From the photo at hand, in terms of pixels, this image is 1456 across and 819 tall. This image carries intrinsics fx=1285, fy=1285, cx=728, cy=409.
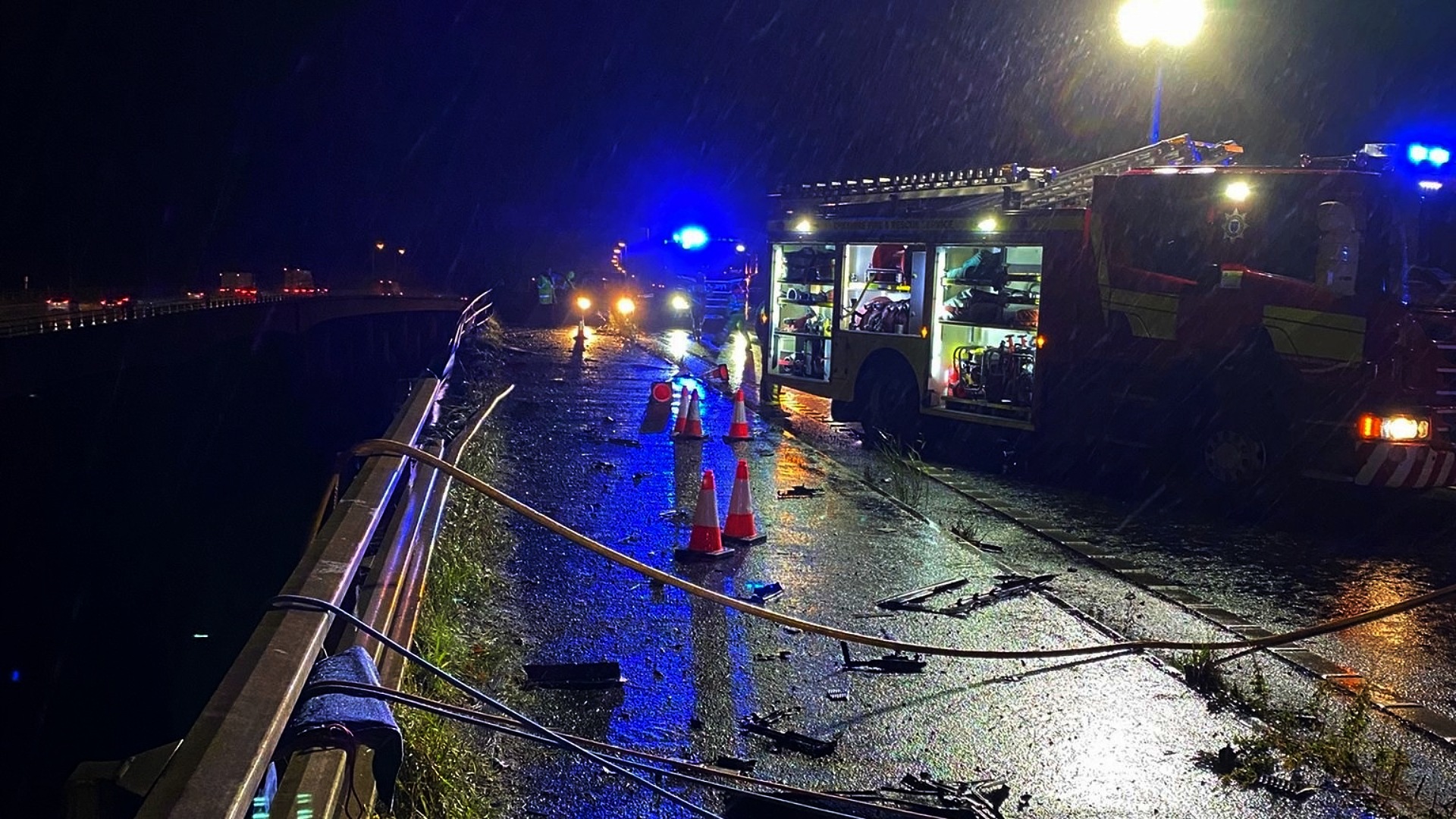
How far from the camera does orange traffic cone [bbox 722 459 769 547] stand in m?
9.27

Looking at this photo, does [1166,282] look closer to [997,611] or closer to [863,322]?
[863,322]

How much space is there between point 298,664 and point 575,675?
3.07 meters

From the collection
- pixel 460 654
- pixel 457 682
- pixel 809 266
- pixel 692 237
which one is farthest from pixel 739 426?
pixel 692 237

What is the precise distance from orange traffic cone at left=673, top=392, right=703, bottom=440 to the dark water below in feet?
10.4

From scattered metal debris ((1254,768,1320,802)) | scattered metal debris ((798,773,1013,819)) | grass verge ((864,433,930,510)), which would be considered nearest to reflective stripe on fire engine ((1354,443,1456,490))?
grass verge ((864,433,930,510))

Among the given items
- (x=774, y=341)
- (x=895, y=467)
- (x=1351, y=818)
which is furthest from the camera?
(x=774, y=341)

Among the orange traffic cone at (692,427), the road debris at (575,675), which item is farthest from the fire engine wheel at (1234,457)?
the road debris at (575,675)

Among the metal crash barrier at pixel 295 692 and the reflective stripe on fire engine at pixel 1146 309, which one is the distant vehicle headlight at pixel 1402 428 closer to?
the reflective stripe on fire engine at pixel 1146 309

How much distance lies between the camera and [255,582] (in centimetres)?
1980

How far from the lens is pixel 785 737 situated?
5.45 metres

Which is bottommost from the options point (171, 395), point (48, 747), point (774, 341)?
point (48, 747)

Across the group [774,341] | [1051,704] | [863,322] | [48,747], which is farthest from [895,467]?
[48,747]

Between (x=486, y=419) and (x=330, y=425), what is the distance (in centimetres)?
2595

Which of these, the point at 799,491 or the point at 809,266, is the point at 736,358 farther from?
the point at 799,491
